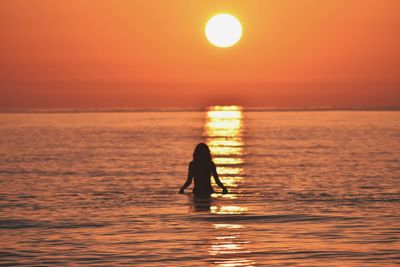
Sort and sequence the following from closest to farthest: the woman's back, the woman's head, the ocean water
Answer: the ocean water < the woman's head < the woman's back

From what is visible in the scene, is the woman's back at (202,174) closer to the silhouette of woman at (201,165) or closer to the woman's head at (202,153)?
the silhouette of woman at (201,165)

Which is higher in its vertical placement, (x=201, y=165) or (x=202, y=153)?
(x=202, y=153)

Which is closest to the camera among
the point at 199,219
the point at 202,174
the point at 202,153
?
the point at 199,219

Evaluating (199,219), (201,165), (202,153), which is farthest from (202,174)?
(199,219)

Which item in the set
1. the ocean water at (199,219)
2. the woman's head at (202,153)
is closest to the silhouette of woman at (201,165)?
the woman's head at (202,153)

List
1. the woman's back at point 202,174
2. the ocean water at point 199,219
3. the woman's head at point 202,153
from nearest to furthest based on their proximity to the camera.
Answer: the ocean water at point 199,219 → the woman's head at point 202,153 → the woman's back at point 202,174

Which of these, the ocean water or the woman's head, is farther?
the woman's head

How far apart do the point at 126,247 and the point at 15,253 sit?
7.27 feet

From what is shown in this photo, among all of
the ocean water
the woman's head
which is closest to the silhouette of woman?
the woman's head

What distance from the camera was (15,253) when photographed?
16828 millimetres

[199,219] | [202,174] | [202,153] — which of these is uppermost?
[202,153]

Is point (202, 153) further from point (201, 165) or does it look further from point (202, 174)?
point (202, 174)

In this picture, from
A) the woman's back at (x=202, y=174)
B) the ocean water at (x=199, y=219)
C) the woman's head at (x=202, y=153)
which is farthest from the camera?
the woman's back at (x=202, y=174)

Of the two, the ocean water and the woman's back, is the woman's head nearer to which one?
the woman's back
